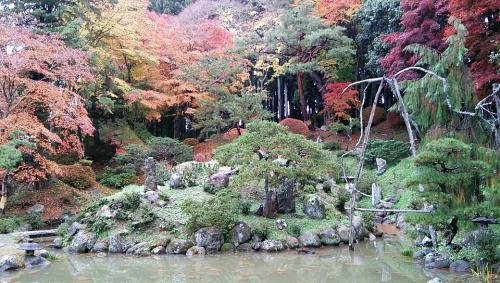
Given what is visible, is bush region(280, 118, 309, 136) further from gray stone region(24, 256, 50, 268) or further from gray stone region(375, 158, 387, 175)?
gray stone region(24, 256, 50, 268)

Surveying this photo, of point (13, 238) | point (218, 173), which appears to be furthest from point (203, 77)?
point (13, 238)

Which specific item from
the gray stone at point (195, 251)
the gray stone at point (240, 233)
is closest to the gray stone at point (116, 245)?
the gray stone at point (195, 251)

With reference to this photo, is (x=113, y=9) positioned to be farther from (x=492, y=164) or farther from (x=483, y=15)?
(x=492, y=164)

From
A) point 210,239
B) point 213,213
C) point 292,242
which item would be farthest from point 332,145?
point 210,239

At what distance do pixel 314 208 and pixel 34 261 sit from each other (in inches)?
269

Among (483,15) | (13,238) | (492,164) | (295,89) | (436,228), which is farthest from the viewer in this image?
(295,89)

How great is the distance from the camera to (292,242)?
11.1 m

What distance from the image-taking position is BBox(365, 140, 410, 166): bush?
18125 mm

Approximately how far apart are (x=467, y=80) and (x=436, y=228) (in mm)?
2907

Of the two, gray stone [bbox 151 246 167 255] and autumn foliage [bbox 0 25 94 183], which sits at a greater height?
autumn foliage [bbox 0 25 94 183]

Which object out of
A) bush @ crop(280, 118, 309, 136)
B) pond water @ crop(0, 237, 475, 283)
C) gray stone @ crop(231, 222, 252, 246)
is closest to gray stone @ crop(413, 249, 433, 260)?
pond water @ crop(0, 237, 475, 283)

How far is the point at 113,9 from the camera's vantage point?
1962cm

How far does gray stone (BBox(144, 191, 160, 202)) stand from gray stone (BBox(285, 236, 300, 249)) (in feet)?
12.8

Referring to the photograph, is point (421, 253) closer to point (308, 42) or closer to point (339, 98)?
point (339, 98)
